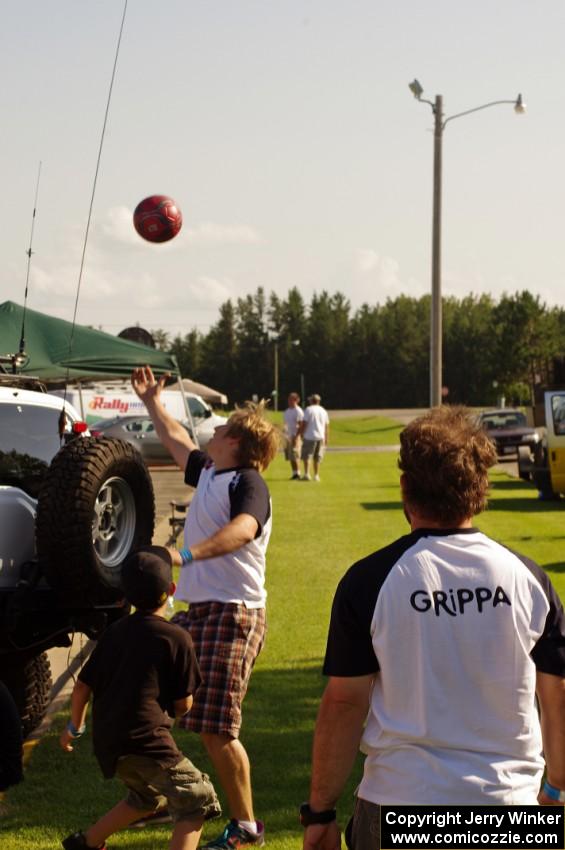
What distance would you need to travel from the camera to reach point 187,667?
4.58 meters

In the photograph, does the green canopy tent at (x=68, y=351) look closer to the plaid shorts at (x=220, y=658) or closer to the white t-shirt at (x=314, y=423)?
the plaid shorts at (x=220, y=658)

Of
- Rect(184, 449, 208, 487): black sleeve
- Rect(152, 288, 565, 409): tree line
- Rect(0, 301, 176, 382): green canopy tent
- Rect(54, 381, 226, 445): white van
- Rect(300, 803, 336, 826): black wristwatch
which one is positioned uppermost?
Rect(152, 288, 565, 409): tree line

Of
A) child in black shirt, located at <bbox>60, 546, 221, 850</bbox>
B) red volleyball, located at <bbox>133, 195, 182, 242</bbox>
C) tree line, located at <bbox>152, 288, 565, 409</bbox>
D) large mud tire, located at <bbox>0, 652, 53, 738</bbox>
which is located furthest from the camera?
tree line, located at <bbox>152, 288, 565, 409</bbox>

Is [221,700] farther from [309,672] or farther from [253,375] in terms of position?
[253,375]

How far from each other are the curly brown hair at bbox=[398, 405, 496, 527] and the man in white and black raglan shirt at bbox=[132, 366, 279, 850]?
6.90 ft

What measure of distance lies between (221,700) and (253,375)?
14887 centimetres

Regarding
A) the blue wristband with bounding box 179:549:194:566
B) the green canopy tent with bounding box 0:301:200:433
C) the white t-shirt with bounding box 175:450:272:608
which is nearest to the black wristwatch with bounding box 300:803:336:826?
the blue wristband with bounding box 179:549:194:566

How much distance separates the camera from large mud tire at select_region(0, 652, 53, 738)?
276 inches

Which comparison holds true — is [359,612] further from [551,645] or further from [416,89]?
[416,89]

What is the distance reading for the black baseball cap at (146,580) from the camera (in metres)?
4.57

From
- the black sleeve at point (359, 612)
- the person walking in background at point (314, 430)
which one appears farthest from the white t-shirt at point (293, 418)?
the black sleeve at point (359, 612)

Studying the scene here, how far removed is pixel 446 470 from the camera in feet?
9.95

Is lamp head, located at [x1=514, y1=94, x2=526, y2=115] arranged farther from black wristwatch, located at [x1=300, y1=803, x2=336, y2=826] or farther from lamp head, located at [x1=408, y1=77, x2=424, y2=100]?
black wristwatch, located at [x1=300, y1=803, x2=336, y2=826]

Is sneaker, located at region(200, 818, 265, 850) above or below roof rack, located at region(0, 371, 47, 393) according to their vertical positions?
below
